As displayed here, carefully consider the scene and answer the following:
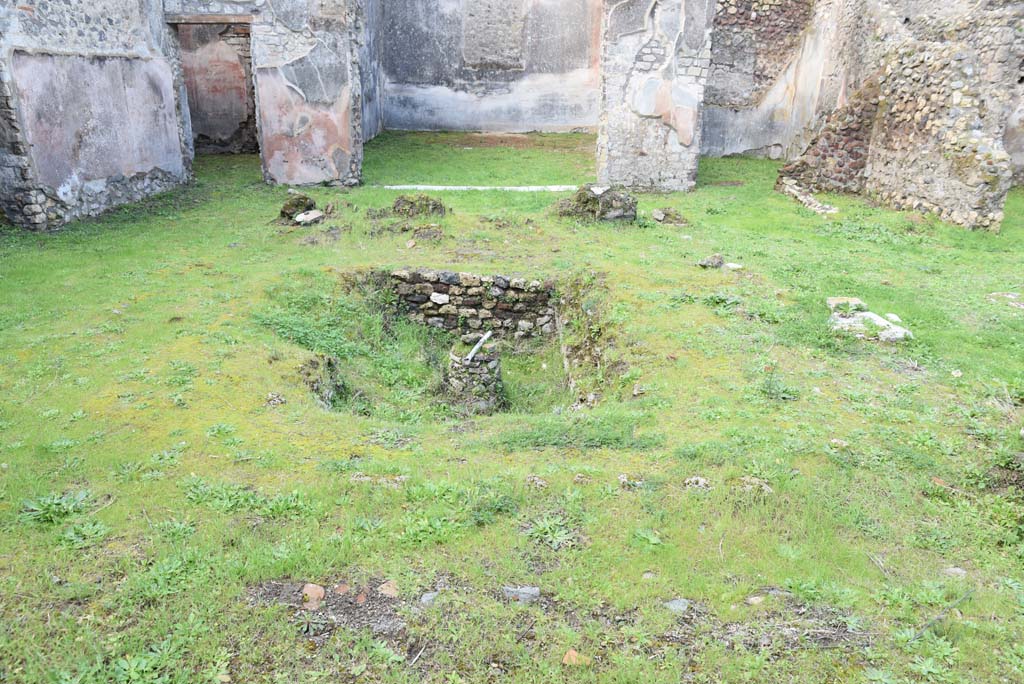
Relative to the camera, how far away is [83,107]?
895 centimetres

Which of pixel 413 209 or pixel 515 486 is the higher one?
pixel 413 209

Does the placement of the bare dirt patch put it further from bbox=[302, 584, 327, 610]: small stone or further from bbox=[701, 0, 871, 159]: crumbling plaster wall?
bbox=[701, 0, 871, 159]: crumbling plaster wall

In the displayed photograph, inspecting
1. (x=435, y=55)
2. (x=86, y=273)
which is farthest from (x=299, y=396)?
(x=435, y=55)

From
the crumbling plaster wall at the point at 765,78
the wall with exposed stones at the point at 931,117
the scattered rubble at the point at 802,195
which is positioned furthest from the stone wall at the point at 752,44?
the scattered rubble at the point at 802,195

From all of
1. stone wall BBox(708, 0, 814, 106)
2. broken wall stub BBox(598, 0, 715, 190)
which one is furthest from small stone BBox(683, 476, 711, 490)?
stone wall BBox(708, 0, 814, 106)

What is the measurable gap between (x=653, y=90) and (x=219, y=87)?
29.8 ft

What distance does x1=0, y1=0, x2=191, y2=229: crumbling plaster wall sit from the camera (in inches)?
318

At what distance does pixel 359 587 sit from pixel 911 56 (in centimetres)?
1079

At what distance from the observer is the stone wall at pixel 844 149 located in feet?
35.4

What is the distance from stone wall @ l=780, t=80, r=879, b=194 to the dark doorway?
1079 centimetres

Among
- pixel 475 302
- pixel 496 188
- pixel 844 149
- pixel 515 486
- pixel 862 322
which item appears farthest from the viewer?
pixel 496 188

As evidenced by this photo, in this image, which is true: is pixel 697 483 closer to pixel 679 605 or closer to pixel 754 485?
pixel 754 485

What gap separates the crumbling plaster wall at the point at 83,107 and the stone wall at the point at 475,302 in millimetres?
4683

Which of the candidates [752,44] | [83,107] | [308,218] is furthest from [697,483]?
[752,44]
